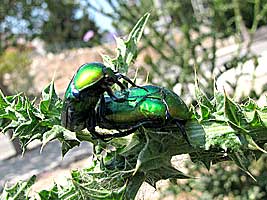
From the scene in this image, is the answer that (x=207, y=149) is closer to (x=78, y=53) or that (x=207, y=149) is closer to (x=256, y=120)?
(x=256, y=120)

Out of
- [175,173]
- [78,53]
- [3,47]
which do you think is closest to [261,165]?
[175,173]

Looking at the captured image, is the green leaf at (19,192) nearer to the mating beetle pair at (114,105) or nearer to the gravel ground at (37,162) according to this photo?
the mating beetle pair at (114,105)

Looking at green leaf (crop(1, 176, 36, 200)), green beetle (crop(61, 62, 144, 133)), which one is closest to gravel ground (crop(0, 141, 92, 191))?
green leaf (crop(1, 176, 36, 200))

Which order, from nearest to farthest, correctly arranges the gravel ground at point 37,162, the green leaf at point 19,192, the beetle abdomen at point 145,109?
the beetle abdomen at point 145,109
the green leaf at point 19,192
the gravel ground at point 37,162

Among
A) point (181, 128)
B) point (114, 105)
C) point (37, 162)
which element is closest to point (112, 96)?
point (114, 105)

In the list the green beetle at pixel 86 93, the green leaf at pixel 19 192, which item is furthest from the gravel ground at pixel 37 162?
the green beetle at pixel 86 93

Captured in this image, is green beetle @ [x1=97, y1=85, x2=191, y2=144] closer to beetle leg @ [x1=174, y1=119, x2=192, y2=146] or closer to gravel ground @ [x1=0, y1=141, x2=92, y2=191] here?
beetle leg @ [x1=174, y1=119, x2=192, y2=146]
